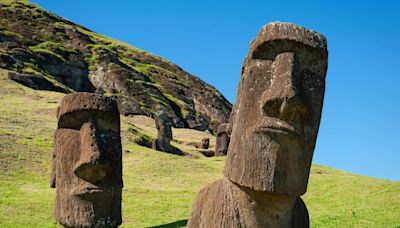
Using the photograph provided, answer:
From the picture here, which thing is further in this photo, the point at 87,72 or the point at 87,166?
the point at 87,72

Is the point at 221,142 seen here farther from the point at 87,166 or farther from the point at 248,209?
the point at 248,209

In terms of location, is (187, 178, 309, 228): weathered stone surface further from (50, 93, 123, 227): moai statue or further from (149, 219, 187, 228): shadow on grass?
(149, 219, 187, 228): shadow on grass

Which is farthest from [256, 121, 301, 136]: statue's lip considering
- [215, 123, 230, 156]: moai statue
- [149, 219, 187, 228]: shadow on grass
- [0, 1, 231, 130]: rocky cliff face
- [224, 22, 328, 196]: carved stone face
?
[0, 1, 231, 130]: rocky cliff face

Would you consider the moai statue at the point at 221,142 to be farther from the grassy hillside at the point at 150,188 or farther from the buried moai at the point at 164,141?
the buried moai at the point at 164,141

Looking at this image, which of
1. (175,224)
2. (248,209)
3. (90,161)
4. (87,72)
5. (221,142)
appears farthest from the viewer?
(87,72)

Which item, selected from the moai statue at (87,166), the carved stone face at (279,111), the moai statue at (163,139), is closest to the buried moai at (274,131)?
the carved stone face at (279,111)

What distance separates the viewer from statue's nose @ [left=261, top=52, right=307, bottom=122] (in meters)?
4.77

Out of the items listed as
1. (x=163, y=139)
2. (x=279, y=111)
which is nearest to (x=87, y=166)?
(x=279, y=111)

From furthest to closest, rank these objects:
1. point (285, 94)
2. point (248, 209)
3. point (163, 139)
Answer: point (163, 139) → point (248, 209) → point (285, 94)

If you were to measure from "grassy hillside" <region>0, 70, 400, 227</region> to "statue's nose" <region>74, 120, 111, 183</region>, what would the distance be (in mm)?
5019

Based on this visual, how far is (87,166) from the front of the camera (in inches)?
388

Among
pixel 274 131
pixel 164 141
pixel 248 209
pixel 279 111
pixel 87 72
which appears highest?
pixel 87 72

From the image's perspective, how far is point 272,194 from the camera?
4.80 metres

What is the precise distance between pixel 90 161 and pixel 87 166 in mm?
124
